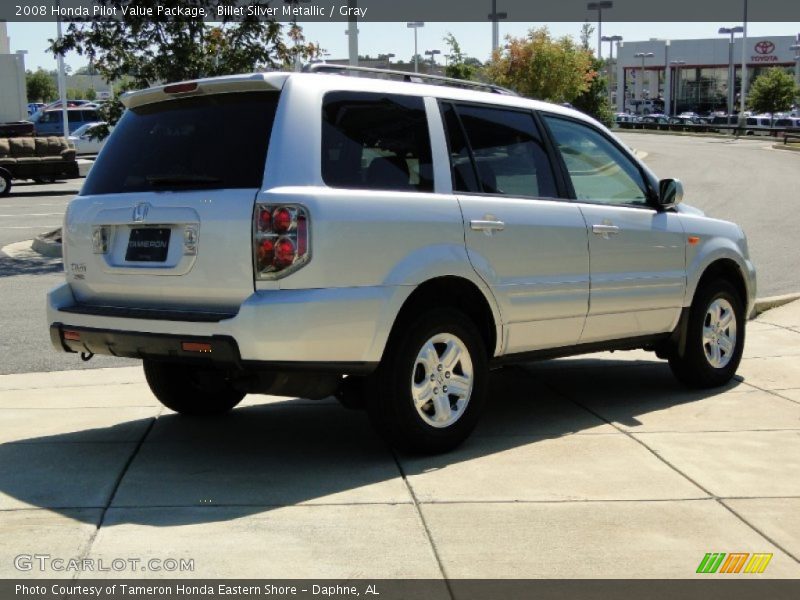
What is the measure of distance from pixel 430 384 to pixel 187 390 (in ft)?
5.95

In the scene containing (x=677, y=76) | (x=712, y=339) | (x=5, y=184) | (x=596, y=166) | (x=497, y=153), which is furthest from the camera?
(x=677, y=76)

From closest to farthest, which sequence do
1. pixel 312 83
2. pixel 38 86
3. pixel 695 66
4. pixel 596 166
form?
pixel 312 83, pixel 596 166, pixel 695 66, pixel 38 86

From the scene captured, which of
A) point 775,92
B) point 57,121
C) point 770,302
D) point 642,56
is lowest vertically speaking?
point 770,302

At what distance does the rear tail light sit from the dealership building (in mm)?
104397

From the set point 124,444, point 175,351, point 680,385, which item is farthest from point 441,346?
point 680,385

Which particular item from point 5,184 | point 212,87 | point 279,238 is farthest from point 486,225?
point 5,184

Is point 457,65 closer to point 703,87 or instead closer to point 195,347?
point 195,347

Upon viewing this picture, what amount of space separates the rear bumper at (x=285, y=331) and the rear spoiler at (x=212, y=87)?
111 cm

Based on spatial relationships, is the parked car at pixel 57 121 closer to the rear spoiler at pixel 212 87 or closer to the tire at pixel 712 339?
the tire at pixel 712 339

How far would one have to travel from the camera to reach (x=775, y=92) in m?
79.4

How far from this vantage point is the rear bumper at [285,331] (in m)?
5.29

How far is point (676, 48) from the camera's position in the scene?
112 m

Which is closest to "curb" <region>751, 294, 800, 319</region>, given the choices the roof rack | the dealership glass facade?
the roof rack

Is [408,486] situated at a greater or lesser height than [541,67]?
lesser
